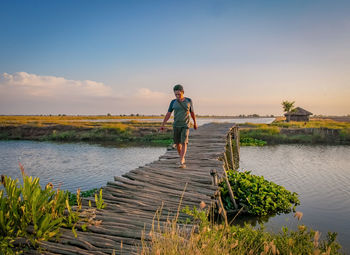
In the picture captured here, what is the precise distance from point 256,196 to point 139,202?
5.39 metres

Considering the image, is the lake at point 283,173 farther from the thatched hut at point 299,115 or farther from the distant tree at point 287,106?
the distant tree at point 287,106

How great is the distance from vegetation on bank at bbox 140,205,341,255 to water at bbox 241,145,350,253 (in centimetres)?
284

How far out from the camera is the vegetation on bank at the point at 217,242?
3.17m

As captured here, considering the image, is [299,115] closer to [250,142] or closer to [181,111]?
[250,142]

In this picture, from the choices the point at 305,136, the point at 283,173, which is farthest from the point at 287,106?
the point at 283,173

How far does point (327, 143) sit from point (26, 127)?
4193 centimetres

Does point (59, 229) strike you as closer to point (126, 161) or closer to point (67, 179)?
point (67, 179)

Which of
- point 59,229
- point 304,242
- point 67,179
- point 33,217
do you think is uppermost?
point 33,217

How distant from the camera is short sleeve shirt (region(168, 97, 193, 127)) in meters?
7.55

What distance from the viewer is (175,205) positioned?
555 centimetres

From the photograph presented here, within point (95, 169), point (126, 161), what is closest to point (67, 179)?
point (95, 169)

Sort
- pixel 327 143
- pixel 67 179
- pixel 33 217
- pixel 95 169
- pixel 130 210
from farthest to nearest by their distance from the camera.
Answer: pixel 327 143 < pixel 95 169 < pixel 67 179 < pixel 130 210 < pixel 33 217

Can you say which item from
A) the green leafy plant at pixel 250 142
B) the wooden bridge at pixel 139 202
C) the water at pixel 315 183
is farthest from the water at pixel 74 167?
the green leafy plant at pixel 250 142

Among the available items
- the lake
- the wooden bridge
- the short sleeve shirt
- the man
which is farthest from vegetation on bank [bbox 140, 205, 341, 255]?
the short sleeve shirt
